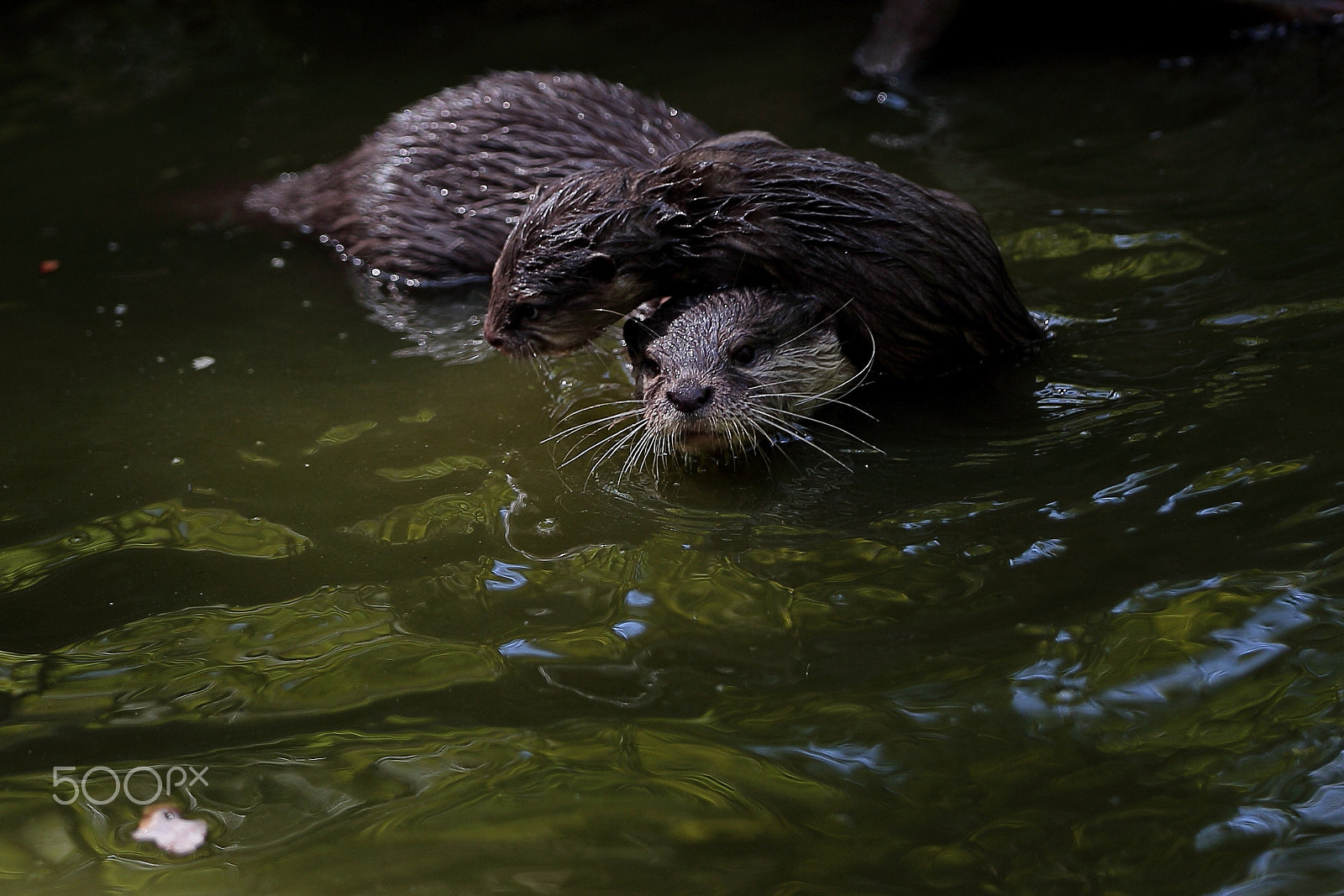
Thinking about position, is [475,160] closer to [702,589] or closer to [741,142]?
[741,142]

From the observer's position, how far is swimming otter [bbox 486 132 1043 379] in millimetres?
2850

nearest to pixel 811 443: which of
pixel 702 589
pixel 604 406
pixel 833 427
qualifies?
pixel 833 427

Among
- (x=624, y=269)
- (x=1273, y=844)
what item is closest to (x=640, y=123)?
(x=624, y=269)

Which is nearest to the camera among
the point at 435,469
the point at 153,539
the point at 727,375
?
the point at 153,539

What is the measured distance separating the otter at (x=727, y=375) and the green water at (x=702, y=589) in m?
0.10

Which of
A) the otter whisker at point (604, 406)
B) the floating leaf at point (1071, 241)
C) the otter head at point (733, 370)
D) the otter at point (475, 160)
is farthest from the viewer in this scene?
the otter at point (475, 160)

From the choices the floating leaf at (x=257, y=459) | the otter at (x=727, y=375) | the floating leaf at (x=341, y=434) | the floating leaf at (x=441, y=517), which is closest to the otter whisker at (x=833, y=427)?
the otter at (x=727, y=375)

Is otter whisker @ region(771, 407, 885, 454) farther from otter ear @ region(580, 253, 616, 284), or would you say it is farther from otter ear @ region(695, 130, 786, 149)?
otter ear @ region(695, 130, 786, 149)

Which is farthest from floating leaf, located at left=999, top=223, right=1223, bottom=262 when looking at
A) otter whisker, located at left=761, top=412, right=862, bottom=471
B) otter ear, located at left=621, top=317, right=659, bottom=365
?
otter ear, located at left=621, top=317, right=659, bottom=365

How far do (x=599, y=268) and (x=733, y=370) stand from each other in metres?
0.43

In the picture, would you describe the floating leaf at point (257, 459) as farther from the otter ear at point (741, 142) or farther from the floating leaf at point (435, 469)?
Answer: the otter ear at point (741, 142)

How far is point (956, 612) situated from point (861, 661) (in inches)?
7.8

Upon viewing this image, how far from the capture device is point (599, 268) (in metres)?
2.94

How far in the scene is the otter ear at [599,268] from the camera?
2.92 meters
